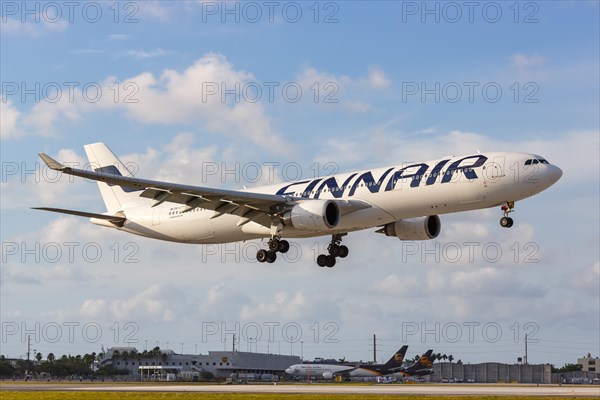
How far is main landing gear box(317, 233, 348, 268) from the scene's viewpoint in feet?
199

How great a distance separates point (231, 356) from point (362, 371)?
32722 millimetres

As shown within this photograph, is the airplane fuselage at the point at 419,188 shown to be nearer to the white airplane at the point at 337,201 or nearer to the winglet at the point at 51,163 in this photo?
the white airplane at the point at 337,201

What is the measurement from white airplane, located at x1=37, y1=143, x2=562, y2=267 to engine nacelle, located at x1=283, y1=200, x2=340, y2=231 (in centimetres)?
6

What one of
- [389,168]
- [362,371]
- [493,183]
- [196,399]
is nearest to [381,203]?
[389,168]

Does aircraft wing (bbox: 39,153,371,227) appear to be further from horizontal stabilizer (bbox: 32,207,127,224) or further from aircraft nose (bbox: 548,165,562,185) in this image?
aircraft nose (bbox: 548,165,562,185)

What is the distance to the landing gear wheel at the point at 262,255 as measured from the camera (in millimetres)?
58938

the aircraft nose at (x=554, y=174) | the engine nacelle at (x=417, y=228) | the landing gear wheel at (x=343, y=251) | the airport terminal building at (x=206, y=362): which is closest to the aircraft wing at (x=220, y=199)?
the landing gear wheel at (x=343, y=251)

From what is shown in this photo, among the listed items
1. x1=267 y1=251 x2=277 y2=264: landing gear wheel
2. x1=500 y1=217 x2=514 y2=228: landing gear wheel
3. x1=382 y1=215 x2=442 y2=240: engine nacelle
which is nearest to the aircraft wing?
x1=267 y1=251 x2=277 y2=264: landing gear wheel

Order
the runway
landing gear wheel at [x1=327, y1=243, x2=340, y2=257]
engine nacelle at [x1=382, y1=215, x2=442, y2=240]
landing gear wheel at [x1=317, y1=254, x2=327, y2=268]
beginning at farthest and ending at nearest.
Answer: landing gear wheel at [x1=317, y1=254, x2=327, y2=268]
landing gear wheel at [x1=327, y1=243, x2=340, y2=257]
engine nacelle at [x1=382, y1=215, x2=442, y2=240]
the runway

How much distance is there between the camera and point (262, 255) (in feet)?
194

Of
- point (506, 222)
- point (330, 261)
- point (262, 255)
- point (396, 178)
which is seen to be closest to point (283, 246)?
point (262, 255)

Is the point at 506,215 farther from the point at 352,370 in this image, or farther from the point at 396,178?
the point at 352,370

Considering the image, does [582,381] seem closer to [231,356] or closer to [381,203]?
[231,356]

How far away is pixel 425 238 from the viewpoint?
5872cm
